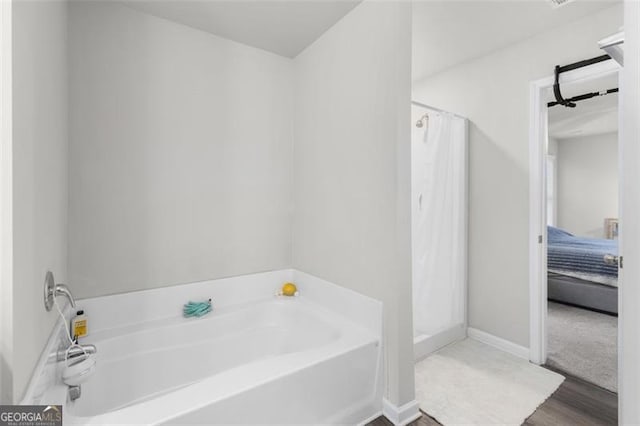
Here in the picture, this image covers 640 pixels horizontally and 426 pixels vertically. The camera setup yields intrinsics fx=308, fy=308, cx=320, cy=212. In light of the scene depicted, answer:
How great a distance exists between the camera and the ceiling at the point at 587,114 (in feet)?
11.9

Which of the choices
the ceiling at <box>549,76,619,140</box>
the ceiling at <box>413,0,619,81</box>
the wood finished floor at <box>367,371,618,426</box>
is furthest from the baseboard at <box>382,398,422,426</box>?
the ceiling at <box>549,76,619,140</box>

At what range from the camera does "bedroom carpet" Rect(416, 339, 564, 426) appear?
1739mm

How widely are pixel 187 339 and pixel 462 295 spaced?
2277mm

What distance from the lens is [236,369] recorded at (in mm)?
1396

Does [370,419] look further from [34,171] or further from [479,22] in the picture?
[479,22]

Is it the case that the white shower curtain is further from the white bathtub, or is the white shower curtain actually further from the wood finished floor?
the white bathtub

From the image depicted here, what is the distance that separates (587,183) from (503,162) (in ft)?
16.5

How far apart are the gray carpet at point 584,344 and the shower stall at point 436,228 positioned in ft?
2.37

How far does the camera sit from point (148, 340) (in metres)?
1.84

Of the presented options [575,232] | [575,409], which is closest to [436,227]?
[575,409]

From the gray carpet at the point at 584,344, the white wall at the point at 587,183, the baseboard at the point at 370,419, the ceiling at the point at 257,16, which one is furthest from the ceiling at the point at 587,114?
the baseboard at the point at 370,419

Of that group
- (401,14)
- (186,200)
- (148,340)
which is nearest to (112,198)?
(186,200)

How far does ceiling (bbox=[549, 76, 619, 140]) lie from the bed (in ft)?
6.17

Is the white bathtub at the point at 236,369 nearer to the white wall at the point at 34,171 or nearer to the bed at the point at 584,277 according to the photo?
the white wall at the point at 34,171
